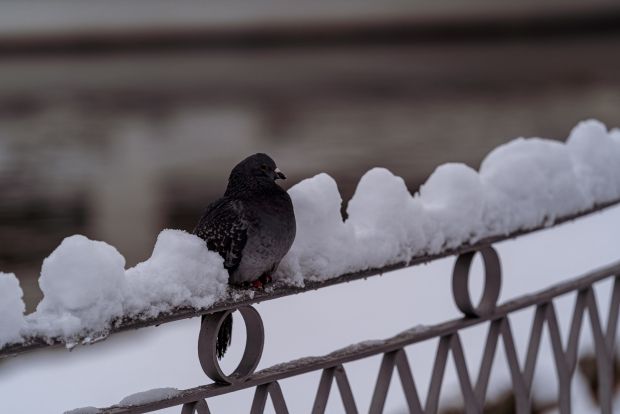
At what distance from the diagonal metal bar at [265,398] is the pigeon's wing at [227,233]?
0.26 meters

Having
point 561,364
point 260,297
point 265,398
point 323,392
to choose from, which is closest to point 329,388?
point 323,392

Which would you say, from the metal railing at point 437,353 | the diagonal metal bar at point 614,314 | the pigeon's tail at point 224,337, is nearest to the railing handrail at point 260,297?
the metal railing at point 437,353

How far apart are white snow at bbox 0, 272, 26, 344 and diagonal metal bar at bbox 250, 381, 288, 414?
488 millimetres

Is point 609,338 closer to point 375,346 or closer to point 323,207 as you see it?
point 375,346

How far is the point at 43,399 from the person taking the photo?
2.98m

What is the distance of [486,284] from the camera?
1.44m

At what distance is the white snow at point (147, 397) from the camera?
35.4 inches

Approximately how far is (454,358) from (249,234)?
67 cm

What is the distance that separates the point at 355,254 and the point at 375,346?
0.73ft

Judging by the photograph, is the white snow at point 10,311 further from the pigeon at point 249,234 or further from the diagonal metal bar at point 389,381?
the diagonal metal bar at point 389,381

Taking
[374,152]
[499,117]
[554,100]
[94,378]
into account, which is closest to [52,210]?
[94,378]

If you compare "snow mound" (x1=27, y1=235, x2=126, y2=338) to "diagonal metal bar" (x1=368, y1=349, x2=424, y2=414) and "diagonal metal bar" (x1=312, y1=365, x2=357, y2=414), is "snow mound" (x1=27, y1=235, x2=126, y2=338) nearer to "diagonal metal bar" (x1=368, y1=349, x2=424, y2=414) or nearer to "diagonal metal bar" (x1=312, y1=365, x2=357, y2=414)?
"diagonal metal bar" (x1=312, y1=365, x2=357, y2=414)

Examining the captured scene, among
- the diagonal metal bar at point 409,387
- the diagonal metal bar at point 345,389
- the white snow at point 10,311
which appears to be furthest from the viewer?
the diagonal metal bar at point 409,387

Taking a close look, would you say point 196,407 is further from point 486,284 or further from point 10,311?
point 486,284
